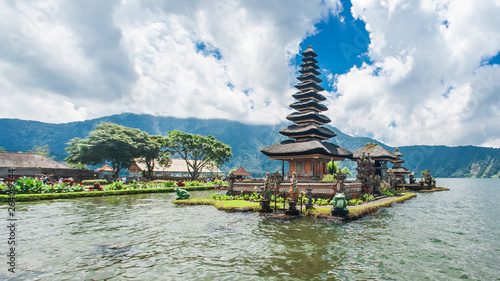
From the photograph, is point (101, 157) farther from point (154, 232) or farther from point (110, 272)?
point (110, 272)

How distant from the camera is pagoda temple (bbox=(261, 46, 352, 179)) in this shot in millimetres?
34969

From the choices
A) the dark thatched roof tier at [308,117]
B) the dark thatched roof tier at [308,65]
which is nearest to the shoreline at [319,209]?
the dark thatched roof tier at [308,117]

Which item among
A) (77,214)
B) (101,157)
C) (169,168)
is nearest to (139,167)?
(169,168)

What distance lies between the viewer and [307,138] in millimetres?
39062

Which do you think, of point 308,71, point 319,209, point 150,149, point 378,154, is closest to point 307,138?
point 378,154

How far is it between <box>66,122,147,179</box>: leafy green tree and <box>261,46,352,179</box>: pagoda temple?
32.8 m

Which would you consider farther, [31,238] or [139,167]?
[139,167]

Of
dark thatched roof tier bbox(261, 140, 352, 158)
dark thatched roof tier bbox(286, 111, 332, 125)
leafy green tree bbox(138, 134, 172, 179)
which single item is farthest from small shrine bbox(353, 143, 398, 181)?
leafy green tree bbox(138, 134, 172, 179)

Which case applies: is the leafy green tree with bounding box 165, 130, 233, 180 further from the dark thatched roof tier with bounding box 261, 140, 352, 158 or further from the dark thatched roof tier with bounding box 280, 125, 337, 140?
the dark thatched roof tier with bounding box 261, 140, 352, 158

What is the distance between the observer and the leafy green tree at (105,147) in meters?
52.8

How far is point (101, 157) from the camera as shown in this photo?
54.1 meters

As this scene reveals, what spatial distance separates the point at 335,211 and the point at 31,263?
15071 millimetres

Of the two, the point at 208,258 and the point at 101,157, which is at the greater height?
the point at 101,157

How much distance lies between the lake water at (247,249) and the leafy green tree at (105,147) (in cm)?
3851
